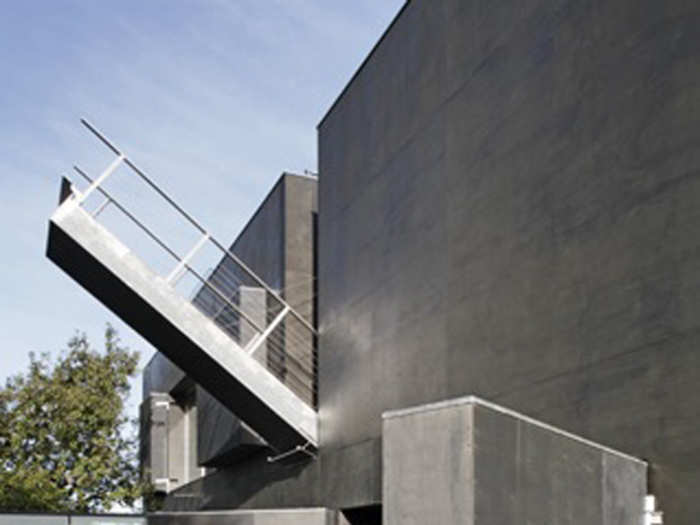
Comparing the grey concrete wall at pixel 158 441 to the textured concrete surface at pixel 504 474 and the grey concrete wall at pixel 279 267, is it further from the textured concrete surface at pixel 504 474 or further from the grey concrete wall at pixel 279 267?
the textured concrete surface at pixel 504 474

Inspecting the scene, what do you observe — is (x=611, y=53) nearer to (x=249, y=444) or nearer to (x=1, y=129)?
(x=249, y=444)

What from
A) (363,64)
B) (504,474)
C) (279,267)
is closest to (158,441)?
(279,267)

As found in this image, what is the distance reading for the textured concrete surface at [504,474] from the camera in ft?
22.4

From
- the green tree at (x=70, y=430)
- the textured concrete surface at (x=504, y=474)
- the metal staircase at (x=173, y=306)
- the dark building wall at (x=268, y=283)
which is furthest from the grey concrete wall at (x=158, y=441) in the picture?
the textured concrete surface at (x=504, y=474)

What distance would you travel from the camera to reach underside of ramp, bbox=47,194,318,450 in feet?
Answer: 43.4

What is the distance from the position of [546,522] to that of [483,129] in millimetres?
4477

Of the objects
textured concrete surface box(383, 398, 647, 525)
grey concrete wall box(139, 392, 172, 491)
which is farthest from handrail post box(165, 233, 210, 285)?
grey concrete wall box(139, 392, 172, 491)

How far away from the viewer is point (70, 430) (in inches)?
1061

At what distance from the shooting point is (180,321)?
13781 millimetres

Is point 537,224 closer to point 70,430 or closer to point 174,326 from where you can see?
point 174,326

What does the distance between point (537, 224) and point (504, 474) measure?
2820 mm

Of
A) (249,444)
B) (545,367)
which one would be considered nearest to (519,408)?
(545,367)

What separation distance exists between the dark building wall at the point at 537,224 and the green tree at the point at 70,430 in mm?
14408

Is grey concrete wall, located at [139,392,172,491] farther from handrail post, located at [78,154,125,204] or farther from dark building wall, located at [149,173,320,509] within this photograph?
handrail post, located at [78,154,125,204]
